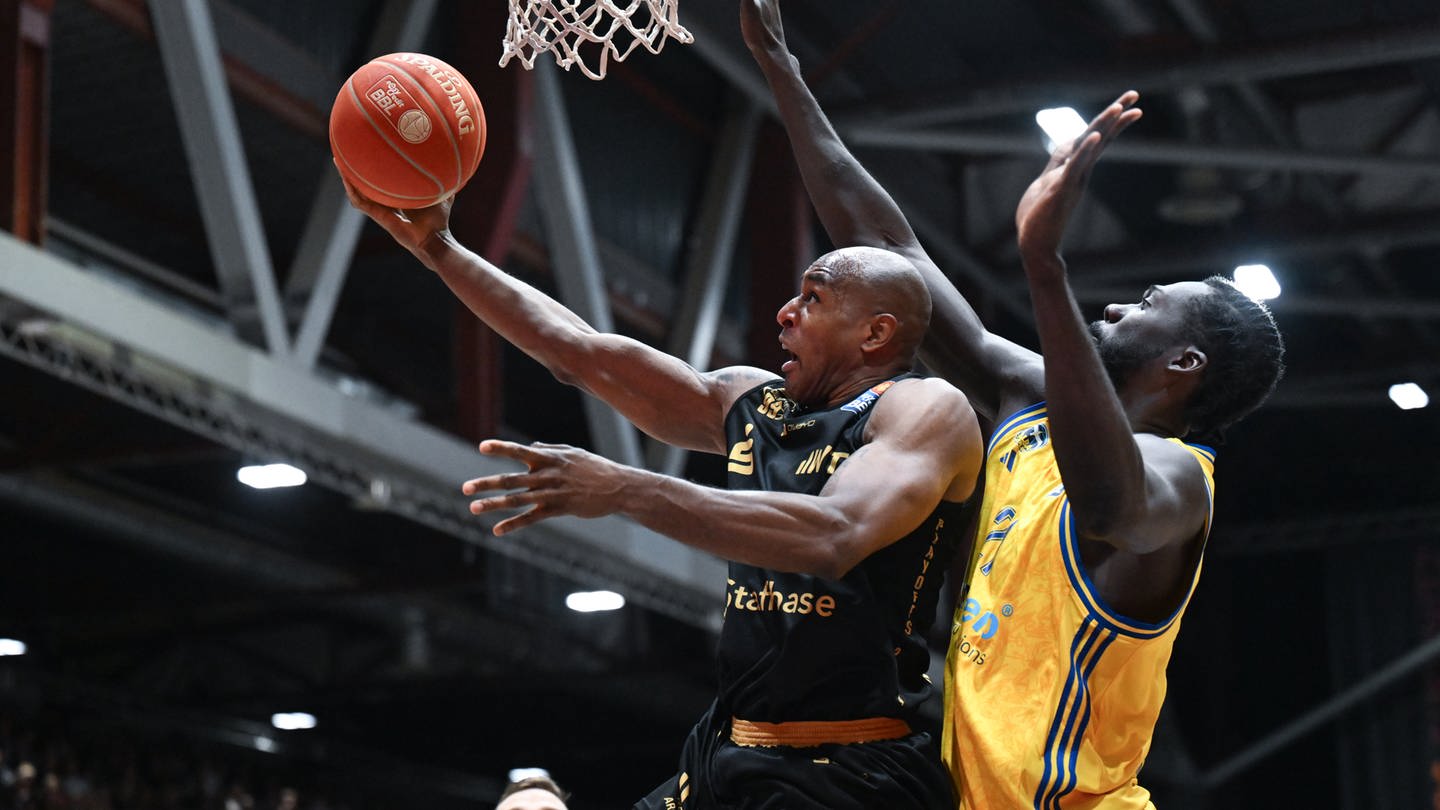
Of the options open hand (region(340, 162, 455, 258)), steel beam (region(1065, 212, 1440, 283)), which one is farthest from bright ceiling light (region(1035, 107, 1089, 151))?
open hand (region(340, 162, 455, 258))

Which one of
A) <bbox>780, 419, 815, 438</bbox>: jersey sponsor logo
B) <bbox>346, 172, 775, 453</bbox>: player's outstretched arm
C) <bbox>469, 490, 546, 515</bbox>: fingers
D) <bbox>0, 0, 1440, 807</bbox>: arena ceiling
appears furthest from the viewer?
<bbox>0, 0, 1440, 807</bbox>: arena ceiling

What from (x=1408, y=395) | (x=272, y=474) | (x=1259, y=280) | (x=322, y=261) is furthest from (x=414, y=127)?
(x=1408, y=395)

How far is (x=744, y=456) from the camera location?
3953 millimetres

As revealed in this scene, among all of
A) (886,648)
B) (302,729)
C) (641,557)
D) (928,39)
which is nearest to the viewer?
(886,648)

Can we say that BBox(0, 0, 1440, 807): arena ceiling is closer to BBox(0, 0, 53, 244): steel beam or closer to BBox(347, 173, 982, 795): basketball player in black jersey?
BBox(0, 0, 53, 244): steel beam

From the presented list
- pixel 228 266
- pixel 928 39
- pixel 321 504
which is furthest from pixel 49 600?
pixel 928 39

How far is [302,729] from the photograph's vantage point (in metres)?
19.6

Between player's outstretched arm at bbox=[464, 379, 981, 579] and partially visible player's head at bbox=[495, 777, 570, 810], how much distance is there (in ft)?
9.92

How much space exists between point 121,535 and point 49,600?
2043 mm

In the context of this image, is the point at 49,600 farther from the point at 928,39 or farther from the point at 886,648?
the point at 886,648

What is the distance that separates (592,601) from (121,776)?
4.48m

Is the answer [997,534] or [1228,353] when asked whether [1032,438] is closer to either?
[997,534]

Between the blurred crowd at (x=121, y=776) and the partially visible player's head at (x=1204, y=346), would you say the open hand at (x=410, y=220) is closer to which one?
the partially visible player's head at (x=1204, y=346)

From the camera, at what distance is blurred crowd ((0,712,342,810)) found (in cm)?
1398
